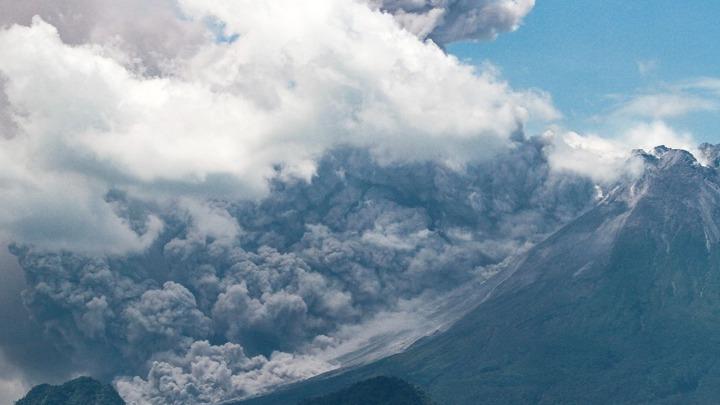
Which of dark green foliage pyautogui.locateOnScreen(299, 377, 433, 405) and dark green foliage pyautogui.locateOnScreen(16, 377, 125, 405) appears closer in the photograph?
dark green foliage pyautogui.locateOnScreen(299, 377, 433, 405)

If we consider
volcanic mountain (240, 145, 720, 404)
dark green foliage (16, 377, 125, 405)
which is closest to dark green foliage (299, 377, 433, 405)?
dark green foliage (16, 377, 125, 405)

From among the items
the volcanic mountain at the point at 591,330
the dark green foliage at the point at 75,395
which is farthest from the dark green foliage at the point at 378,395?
the volcanic mountain at the point at 591,330

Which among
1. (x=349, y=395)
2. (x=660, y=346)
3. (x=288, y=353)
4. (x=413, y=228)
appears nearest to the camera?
(x=349, y=395)

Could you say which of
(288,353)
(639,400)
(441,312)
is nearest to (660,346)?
(639,400)

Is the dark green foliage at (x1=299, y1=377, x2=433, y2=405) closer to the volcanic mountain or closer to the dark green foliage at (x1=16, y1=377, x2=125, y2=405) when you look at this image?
the dark green foliage at (x1=16, y1=377, x2=125, y2=405)

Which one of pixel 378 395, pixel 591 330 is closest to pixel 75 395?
pixel 378 395

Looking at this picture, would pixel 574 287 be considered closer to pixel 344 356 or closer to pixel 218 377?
pixel 344 356
